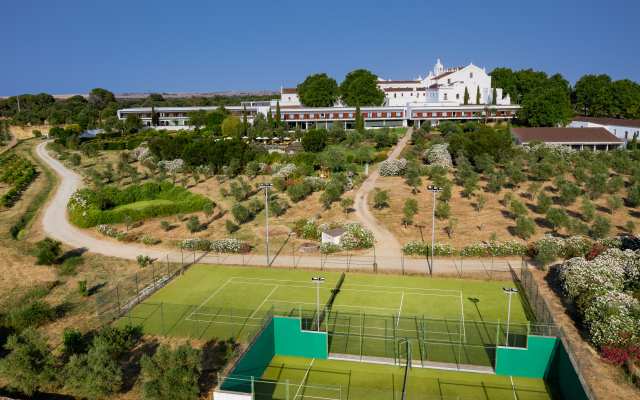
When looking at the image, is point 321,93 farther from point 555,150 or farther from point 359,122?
point 555,150

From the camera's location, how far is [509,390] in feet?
66.5

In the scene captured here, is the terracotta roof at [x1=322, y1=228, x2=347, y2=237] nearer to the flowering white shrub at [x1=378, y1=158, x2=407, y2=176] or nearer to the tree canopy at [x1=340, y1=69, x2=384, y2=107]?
the flowering white shrub at [x1=378, y1=158, x2=407, y2=176]

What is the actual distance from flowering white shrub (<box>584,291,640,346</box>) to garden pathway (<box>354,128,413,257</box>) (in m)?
15.5

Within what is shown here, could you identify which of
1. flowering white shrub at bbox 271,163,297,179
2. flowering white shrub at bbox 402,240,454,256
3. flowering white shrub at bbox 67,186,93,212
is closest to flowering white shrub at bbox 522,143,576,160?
flowering white shrub at bbox 271,163,297,179

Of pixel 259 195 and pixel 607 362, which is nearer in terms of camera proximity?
pixel 607 362

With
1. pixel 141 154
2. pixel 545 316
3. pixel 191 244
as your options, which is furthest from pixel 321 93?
pixel 545 316

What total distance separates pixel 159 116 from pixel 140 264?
285 feet

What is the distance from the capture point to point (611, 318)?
74.1 feet

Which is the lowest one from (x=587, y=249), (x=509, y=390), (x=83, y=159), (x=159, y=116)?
(x=509, y=390)

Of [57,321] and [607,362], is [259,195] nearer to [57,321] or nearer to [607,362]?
[57,321]

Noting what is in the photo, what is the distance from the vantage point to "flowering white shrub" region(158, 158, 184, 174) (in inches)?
2608

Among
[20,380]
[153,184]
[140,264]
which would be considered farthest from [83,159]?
[20,380]

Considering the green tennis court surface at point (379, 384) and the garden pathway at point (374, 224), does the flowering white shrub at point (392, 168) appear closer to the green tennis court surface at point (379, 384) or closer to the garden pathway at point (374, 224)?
the garden pathway at point (374, 224)

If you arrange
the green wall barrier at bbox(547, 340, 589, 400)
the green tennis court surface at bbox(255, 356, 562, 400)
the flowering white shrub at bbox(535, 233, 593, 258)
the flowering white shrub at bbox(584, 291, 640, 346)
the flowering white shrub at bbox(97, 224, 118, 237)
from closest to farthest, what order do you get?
the green wall barrier at bbox(547, 340, 589, 400), the green tennis court surface at bbox(255, 356, 562, 400), the flowering white shrub at bbox(584, 291, 640, 346), the flowering white shrub at bbox(535, 233, 593, 258), the flowering white shrub at bbox(97, 224, 118, 237)
